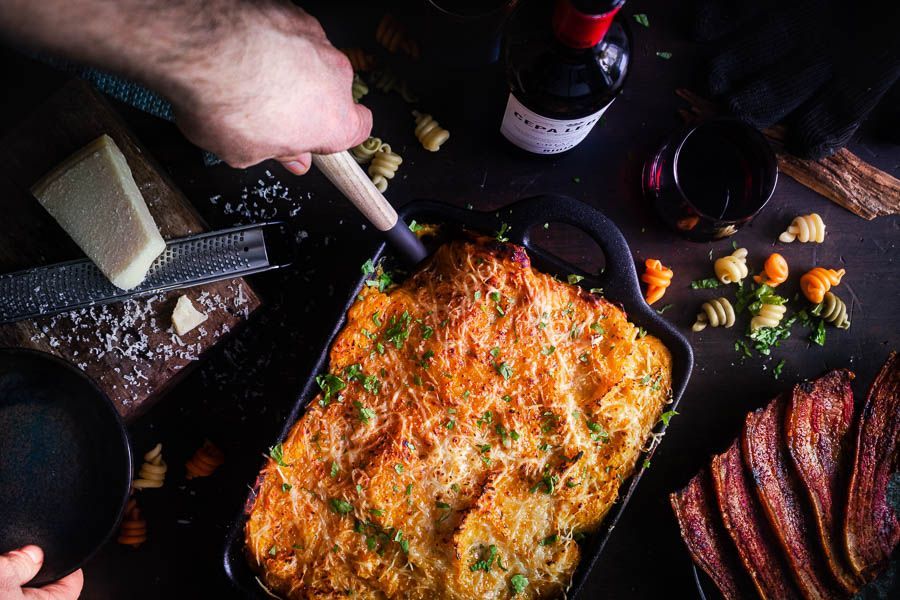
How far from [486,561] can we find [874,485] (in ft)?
6.80

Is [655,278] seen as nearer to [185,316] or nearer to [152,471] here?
[185,316]

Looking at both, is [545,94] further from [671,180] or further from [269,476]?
[269,476]

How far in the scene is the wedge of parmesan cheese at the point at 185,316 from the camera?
312 centimetres

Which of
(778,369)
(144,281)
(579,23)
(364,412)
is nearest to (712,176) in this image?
(778,369)

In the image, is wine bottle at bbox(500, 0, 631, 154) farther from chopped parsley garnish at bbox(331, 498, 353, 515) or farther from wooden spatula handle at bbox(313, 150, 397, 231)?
chopped parsley garnish at bbox(331, 498, 353, 515)

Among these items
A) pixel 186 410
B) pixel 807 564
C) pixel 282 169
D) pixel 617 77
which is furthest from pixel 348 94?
pixel 807 564

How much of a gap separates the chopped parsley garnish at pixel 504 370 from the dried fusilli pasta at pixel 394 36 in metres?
1.76

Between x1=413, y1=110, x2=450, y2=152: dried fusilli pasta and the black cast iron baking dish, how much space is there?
23.9 inches

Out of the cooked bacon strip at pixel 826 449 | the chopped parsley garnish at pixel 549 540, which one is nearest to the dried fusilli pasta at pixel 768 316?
the cooked bacon strip at pixel 826 449

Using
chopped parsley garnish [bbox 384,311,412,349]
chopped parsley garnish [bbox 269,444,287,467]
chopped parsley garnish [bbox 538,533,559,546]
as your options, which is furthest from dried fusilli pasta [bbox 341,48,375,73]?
chopped parsley garnish [bbox 538,533,559,546]

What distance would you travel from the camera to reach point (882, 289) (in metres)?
3.67

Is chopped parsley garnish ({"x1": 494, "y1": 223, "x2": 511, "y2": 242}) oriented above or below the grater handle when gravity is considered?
below

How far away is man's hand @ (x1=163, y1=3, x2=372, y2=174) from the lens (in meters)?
1.88

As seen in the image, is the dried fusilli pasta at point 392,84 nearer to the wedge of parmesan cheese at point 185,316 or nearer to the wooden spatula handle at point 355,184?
the wooden spatula handle at point 355,184
